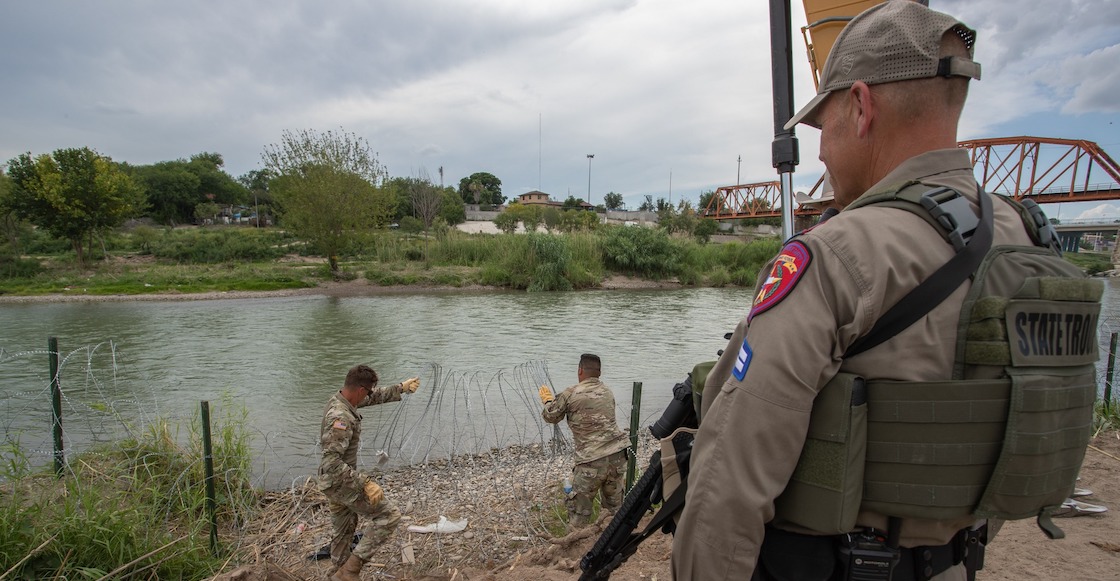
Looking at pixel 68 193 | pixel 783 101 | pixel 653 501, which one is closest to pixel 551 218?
pixel 68 193

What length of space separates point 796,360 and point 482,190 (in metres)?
99.3

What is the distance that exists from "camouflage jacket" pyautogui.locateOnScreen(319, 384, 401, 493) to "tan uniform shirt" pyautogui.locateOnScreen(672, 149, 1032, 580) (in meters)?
3.54

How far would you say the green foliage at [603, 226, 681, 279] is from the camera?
3325 centimetres

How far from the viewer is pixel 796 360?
1.17 meters

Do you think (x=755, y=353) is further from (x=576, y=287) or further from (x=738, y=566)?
(x=576, y=287)

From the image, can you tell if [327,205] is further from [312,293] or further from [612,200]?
[612,200]

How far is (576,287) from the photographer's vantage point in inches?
1190

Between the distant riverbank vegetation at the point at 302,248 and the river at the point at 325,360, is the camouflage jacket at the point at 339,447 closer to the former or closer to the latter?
the river at the point at 325,360

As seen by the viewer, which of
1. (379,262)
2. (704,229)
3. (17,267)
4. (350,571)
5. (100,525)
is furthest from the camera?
(704,229)

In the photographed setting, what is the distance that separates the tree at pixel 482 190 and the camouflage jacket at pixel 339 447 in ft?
287

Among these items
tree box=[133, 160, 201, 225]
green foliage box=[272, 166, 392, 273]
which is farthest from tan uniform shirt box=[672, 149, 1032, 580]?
tree box=[133, 160, 201, 225]

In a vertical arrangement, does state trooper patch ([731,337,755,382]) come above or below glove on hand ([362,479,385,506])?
above

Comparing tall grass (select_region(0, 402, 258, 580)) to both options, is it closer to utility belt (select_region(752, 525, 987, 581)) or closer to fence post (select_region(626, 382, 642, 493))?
fence post (select_region(626, 382, 642, 493))

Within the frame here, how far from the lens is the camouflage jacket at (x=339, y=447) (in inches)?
168
